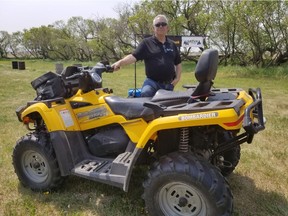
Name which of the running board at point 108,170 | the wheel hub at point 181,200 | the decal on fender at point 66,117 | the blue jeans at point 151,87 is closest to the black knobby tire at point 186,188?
the wheel hub at point 181,200

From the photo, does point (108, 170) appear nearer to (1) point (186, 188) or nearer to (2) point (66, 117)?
(2) point (66, 117)

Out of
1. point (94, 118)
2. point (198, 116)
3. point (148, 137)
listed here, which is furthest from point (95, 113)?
point (198, 116)

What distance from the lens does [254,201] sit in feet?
11.1

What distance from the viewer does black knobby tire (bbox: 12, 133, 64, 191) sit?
3.42 m

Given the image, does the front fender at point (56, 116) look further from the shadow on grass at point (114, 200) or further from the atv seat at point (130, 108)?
the shadow on grass at point (114, 200)

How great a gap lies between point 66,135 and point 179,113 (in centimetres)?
131

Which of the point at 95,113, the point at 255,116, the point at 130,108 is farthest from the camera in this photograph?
the point at 95,113

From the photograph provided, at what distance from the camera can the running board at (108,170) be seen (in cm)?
300

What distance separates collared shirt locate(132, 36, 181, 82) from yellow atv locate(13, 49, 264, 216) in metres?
0.92

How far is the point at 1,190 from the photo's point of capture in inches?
146

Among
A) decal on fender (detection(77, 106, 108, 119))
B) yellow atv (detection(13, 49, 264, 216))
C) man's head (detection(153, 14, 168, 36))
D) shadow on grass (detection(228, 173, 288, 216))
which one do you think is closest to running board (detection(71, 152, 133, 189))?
yellow atv (detection(13, 49, 264, 216))

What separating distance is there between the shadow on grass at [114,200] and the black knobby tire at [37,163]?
115 mm

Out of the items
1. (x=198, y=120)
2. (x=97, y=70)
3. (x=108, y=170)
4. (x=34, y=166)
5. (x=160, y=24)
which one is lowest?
(x=34, y=166)

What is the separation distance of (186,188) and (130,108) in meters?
0.89
